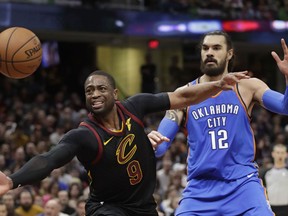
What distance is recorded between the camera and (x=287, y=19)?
86.4ft

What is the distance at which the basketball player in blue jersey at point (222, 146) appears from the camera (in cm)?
729

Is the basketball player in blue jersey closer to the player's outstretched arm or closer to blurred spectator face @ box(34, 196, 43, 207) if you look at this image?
the player's outstretched arm

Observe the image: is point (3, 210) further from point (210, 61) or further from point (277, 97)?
point (277, 97)

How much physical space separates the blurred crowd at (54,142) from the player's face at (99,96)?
18.5 ft

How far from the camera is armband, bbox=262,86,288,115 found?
7.27 metres

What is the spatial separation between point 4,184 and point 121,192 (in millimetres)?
1355

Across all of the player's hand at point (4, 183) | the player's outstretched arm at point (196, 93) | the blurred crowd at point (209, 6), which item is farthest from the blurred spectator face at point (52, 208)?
the blurred crowd at point (209, 6)

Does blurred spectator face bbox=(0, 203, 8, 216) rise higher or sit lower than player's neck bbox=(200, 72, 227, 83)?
lower

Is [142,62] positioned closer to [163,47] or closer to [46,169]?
[163,47]

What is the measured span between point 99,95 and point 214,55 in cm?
146

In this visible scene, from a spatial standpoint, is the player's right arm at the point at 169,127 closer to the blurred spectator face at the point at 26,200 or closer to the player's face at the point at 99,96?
the player's face at the point at 99,96

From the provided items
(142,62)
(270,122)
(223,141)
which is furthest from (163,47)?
(223,141)

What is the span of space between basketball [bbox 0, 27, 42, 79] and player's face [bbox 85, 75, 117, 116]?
1467mm

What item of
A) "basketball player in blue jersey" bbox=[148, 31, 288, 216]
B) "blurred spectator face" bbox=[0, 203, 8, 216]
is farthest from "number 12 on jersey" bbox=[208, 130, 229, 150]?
"blurred spectator face" bbox=[0, 203, 8, 216]
